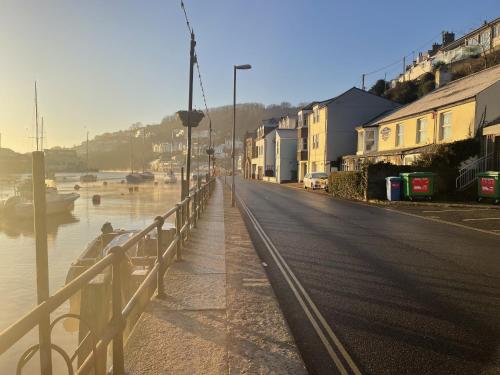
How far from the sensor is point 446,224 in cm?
1427

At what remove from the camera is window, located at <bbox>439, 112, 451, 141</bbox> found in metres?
25.2

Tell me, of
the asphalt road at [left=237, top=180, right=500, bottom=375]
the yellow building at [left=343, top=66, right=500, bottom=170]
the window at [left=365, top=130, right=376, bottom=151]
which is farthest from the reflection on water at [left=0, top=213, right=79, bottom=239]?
the window at [left=365, top=130, right=376, bottom=151]

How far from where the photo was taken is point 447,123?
83.3ft

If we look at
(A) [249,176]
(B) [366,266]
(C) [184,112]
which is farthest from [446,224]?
(A) [249,176]

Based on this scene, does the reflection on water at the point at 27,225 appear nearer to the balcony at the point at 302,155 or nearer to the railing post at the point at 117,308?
the railing post at the point at 117,308

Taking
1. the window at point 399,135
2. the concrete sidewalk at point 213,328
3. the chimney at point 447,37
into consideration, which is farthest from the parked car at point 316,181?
the chimney at point 447,37

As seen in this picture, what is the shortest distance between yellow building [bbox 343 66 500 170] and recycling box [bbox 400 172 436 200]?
9.44 ft

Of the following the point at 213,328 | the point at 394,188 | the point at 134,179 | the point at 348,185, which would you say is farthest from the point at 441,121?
the point at 134,179

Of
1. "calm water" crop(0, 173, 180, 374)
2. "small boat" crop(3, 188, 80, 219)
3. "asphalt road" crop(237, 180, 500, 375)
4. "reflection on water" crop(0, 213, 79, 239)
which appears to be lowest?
"reflection on water" crop(0, 213, 79, 239)

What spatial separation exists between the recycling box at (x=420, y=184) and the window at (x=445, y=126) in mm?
5345

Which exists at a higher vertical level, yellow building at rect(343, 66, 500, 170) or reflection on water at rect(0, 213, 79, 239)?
yellow building at rect(343, 66, 500, 170)

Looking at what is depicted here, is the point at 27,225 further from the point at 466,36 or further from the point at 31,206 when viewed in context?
the point at 466,36

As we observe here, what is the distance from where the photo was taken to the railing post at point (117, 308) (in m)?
3.47

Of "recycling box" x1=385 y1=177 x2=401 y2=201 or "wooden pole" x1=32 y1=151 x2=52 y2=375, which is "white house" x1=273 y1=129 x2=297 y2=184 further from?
"wooden pole" x1=32 y1=151 x2=52 y2=375
